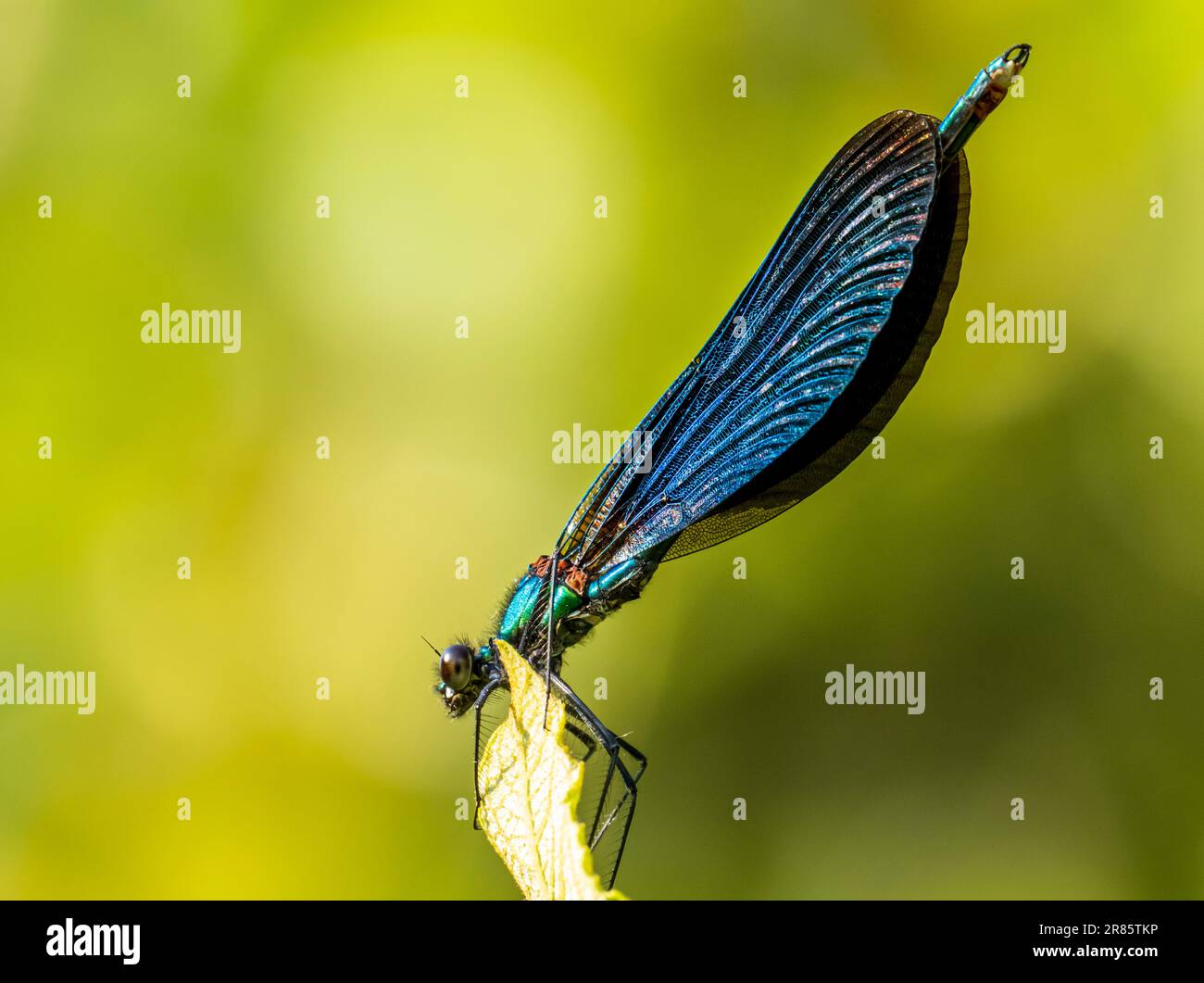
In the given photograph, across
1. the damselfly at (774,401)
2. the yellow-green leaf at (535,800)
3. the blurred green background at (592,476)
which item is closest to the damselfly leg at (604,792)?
the damselfly at (774,401)

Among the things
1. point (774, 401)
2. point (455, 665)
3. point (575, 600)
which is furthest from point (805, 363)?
point (455, 665)

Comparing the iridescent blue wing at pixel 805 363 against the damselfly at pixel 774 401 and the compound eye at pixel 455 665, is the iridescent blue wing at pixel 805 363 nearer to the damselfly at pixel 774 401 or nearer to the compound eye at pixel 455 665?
the damselfly at pixel 774 401

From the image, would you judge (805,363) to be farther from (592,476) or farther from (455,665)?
(592,476)

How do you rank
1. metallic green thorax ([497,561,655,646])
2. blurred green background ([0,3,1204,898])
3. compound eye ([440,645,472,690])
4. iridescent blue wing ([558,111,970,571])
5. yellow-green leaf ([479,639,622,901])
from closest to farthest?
yellow-green leaf ([479,639,622,901])
iridescent blue wing ([558,111,970,571])
compound eye ([440,645,472,690])
metallic green thorax ([497,561,655,646])
blurred green background ([0,3,1204,898])

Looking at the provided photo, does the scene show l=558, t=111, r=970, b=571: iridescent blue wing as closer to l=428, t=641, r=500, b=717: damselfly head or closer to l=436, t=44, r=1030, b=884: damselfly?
l=436, t=44, r=1030, b=884: damselfly

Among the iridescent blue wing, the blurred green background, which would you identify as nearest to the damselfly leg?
the iridescent blue wing

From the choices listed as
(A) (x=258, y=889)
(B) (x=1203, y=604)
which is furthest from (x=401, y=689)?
(B) (x=1203, y=604)

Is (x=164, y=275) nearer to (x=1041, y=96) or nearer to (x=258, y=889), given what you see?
(x=258, y=889)
